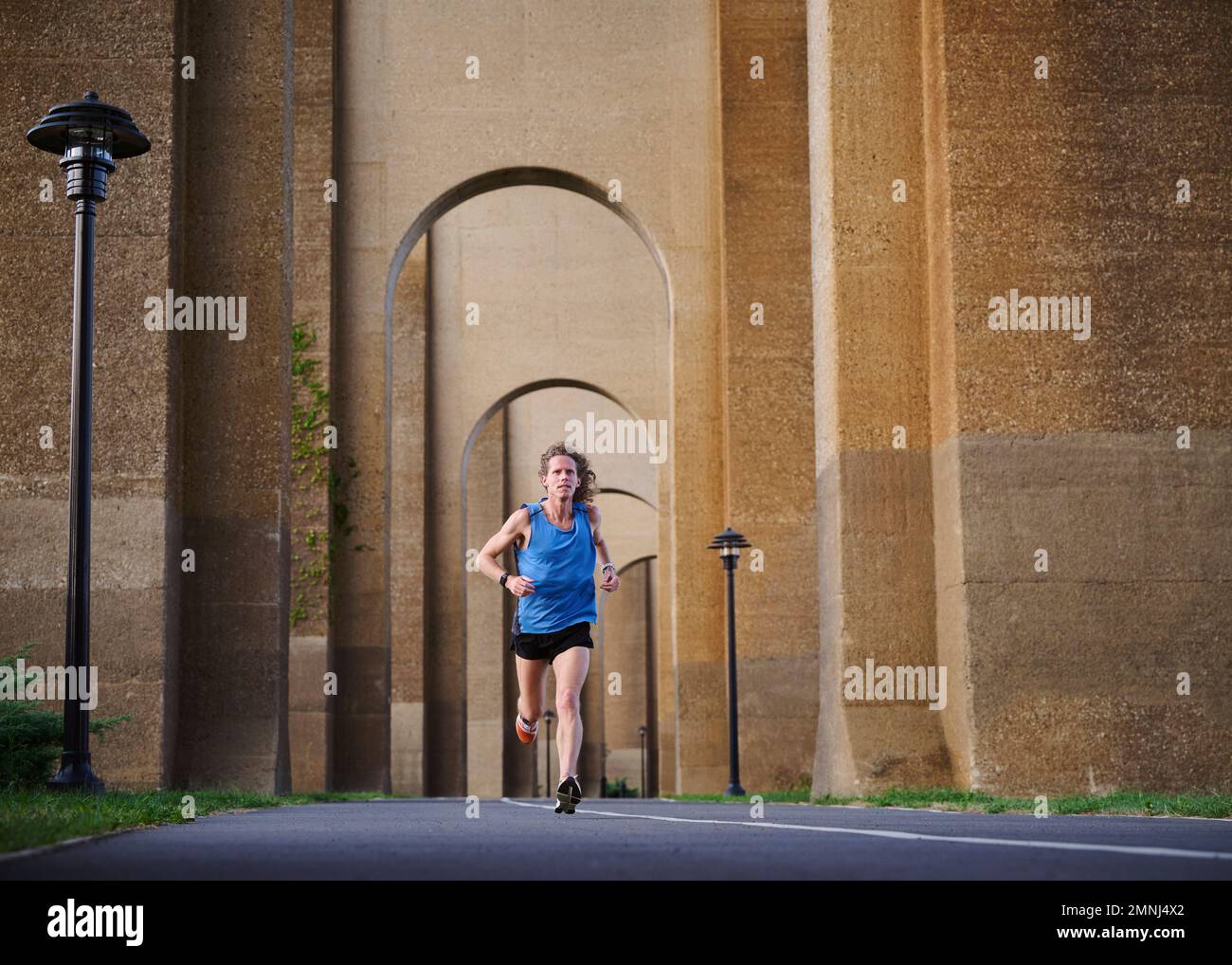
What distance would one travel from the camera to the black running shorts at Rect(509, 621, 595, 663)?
25.4 ft

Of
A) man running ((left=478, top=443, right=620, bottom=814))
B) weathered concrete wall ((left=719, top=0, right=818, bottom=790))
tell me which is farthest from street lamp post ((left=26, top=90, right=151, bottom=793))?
weathered concrete wall ((left=719, top=0, right=818, bottom=790))

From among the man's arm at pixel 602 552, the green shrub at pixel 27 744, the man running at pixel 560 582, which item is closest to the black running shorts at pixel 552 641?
the man running at pixel 560 582

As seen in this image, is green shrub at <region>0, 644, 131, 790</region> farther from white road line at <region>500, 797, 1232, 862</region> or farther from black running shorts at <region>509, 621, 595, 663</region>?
white road line at <region>500, 797, 1232, 862</region>

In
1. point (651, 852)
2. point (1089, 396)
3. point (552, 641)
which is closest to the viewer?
point (651, 852)

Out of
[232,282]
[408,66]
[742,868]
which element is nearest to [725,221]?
[408,66]

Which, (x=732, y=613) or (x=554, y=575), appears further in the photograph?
(x=732, y=613)

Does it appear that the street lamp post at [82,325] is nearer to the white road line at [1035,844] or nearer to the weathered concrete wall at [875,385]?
the white road line at [1035,844]

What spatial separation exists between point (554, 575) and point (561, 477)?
49cm

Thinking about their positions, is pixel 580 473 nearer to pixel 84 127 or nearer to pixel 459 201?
pixel 84 127

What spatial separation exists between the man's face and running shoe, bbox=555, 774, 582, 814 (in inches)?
54.9

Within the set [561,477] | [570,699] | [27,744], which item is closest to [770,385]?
[27,744]

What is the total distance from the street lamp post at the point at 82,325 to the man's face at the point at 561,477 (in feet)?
11.8

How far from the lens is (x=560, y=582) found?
7.69 metres
